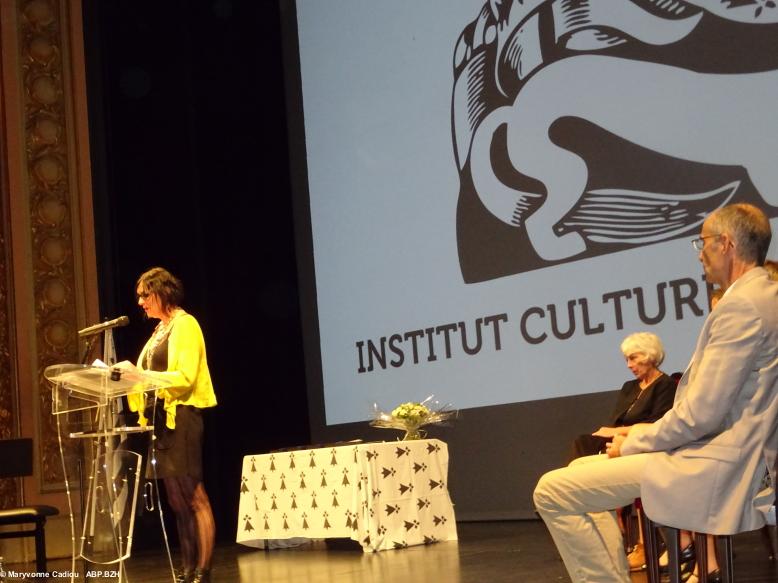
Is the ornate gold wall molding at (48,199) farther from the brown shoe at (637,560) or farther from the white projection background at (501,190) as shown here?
the brown shoe at (637,560)

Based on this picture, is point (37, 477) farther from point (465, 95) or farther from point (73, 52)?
point (465, 95)

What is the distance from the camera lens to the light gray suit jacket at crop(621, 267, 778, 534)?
2.41 meters

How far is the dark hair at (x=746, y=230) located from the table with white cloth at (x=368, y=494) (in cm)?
335

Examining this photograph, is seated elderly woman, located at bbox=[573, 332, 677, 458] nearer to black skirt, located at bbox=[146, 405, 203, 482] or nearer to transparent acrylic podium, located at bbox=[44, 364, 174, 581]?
black skirt, located at bbox=[146, 405, 203, 482]

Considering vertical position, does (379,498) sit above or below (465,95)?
below

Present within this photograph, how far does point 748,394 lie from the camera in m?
2.47

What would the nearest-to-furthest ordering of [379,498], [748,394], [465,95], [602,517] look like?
[748,394] → [602,517] → [379,498] → [465,95]

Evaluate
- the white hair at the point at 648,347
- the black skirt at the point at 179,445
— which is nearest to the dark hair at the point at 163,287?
the black skirt at the point at 179,445

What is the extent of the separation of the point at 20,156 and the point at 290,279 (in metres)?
2.33

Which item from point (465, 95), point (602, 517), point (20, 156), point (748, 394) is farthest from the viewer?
point (20, 156)

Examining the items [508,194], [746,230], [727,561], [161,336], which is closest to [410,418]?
[508,194]

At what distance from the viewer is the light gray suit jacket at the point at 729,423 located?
241 centimetres

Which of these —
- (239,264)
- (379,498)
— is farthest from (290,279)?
(379,498)

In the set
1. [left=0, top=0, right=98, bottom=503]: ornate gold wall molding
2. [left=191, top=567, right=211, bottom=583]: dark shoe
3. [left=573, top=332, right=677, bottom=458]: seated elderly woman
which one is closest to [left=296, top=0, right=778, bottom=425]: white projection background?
[left=573, top=332, right=677, bottom=458]: seated elderly woman
